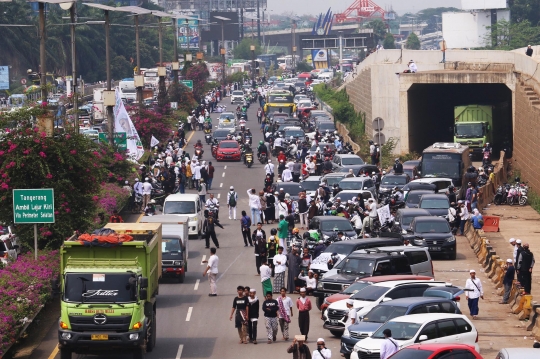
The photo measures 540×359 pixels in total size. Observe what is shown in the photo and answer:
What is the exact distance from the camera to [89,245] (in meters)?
21.7

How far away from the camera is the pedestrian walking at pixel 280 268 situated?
27.9m

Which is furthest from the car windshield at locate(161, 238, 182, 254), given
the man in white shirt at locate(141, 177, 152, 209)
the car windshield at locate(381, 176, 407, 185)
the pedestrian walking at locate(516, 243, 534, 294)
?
the car windshield at locate(381, 176, 407, 185)

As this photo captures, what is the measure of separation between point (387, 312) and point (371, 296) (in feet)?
6.08

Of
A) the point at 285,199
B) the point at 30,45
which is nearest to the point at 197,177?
the point at 285,199

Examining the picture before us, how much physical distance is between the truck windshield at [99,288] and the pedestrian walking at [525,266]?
1100cm

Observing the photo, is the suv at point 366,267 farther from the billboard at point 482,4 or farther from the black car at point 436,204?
the billboard at point 482,4

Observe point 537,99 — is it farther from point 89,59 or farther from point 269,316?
point 89,59

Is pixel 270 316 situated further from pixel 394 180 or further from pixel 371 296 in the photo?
pixel 394 180

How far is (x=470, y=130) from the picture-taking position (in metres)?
62.1

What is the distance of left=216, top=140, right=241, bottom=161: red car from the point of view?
58.7m

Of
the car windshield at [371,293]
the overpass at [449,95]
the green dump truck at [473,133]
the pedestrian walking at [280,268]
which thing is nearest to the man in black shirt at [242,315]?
the car windshield at [371,293]

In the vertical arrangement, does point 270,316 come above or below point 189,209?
below

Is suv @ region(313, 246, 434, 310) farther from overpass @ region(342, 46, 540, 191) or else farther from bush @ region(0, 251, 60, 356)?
overpass @ region(342, 46, 540, 191)

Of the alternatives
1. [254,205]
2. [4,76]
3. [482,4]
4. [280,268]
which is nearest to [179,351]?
[280,268]
